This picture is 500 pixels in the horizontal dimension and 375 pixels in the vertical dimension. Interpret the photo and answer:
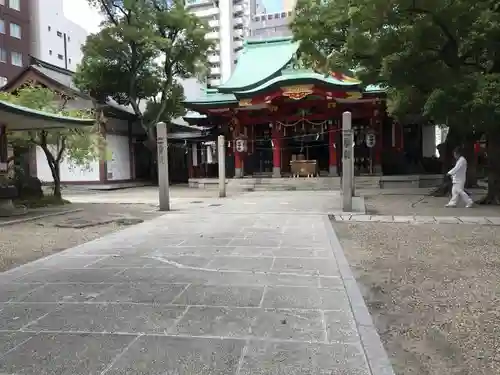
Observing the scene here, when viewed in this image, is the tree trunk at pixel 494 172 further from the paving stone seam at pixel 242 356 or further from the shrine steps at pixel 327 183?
the paving stone seam at pixel 242 356

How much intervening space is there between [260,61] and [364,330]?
25106mm

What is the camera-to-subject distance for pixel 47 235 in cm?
916

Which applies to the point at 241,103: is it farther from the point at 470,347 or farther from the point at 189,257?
the point at 470,347

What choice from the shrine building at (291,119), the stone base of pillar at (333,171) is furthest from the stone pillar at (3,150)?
the stone base of pillar at (333,171)

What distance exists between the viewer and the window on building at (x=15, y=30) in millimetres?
44044

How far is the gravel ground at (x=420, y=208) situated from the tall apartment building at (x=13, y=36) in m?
38.6

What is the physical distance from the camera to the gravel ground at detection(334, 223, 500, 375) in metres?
3.37

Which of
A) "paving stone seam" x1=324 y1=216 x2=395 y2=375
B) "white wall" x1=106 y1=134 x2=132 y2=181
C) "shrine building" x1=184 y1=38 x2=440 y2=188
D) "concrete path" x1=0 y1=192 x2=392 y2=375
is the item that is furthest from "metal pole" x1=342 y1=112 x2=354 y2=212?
"white wall" x1=106 y1=134 x2=132 y2=181

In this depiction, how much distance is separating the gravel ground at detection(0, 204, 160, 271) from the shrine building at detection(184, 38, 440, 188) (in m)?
11.0

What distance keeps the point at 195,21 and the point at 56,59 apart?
3151 centimetres

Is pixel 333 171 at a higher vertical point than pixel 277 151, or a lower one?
lower

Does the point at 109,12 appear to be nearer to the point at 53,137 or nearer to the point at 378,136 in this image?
the point at 53,137

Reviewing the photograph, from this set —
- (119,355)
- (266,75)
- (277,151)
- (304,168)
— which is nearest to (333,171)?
(304,168)

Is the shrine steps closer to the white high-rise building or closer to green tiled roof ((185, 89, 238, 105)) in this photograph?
green tiled roof ((185, 89, 238, 105))
